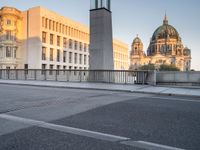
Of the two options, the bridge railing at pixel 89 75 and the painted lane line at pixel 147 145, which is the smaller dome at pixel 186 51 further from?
the painted lane line at pixel 147 145

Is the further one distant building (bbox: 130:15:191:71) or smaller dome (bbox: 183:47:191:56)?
smaller dome (bbox: 183:47:191:56)

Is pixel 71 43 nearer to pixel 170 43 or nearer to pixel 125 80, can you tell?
pixel 125 80

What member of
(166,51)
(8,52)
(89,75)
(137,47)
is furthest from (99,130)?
(137,47)

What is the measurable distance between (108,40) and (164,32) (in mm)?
144491

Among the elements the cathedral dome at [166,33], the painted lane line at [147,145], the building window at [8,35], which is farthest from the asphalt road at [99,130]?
the cathedral dome at [166,33]

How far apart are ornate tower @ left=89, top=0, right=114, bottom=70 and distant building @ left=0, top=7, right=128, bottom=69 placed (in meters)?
35.6

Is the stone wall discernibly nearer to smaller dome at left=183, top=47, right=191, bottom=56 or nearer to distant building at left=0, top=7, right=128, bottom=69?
distant building at left=0, top=7, right=128, bottom=69

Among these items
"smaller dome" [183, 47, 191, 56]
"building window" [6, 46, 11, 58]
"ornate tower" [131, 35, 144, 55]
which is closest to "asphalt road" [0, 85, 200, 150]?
"building window" [6, 46, 11, 58]

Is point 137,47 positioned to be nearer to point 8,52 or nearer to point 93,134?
point 8,52

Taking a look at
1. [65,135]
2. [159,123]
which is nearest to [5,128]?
[65,135]

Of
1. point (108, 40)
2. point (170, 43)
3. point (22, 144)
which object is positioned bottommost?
point (22, 144)

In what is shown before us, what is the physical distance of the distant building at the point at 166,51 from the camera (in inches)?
5871

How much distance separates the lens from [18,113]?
5277mm

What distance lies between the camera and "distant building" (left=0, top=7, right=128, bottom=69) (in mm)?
50219
